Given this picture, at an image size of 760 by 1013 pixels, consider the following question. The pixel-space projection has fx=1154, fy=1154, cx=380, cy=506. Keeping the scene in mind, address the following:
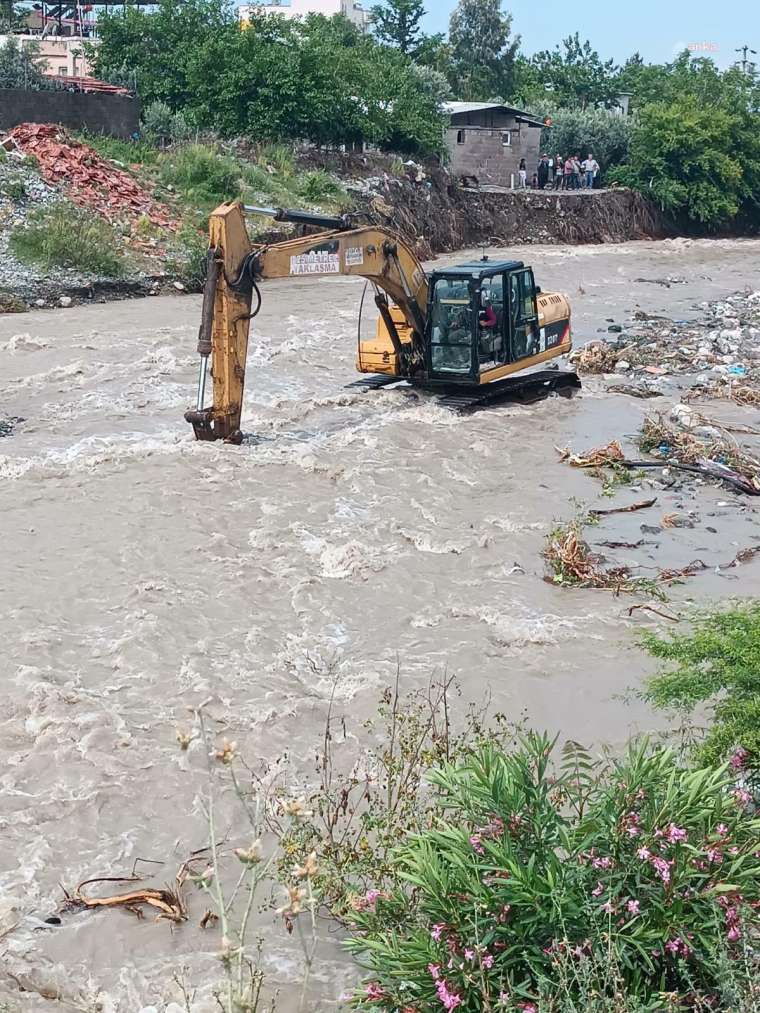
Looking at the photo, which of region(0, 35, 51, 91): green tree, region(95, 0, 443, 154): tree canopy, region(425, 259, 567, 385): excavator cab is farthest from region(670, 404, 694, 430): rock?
region(0, 35, 51, 91): green tree

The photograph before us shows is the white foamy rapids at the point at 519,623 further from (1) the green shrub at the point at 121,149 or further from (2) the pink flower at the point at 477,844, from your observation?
(1) the green shrub at the point at 121,149

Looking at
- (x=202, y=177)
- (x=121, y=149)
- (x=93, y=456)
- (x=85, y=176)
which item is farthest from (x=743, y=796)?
(x=121, y=149)

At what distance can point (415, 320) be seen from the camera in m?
15.2

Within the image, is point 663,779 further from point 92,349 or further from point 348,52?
point 348,52

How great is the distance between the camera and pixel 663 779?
4.46m

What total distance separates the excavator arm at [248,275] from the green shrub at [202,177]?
49.5 ft

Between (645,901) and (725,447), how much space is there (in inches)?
416

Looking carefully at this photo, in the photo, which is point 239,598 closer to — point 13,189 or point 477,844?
point 477,844

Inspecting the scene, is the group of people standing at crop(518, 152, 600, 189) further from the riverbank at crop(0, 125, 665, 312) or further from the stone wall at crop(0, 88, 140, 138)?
the stone wall at crop(0, 88, 140, 138)

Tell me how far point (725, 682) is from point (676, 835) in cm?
161

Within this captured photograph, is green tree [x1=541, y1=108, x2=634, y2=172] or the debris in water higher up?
green tree [x1=541, y1=108, x2=634, y2=172]

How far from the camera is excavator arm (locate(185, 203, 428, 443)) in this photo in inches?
464

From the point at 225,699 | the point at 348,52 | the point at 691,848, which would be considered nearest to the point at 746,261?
the point at 348,52

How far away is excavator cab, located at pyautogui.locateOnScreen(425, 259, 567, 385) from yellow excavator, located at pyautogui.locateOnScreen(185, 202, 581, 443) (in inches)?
0.5
